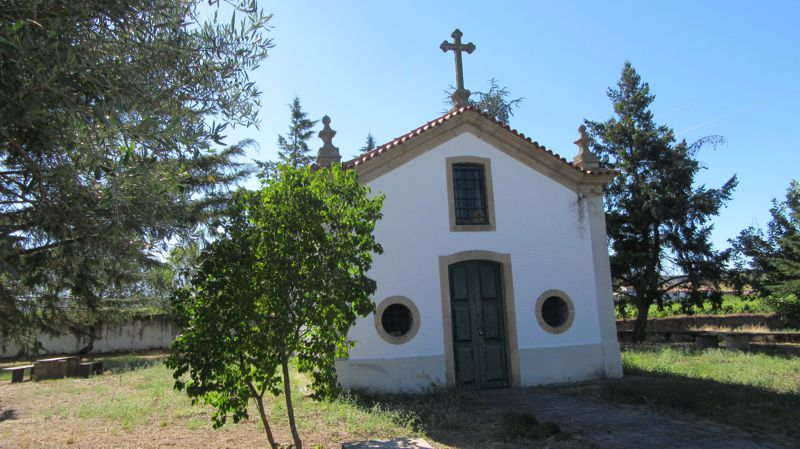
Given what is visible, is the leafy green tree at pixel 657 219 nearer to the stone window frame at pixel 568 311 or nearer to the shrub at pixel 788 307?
the shrub at pixel 788 307

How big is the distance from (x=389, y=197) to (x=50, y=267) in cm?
571

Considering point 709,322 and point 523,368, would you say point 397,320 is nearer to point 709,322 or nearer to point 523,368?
point 523,368

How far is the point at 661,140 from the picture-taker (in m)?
20.9

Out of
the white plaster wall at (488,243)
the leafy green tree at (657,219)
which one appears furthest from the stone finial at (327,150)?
the leafy green tree at (657,219)

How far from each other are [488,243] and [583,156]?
3.06m

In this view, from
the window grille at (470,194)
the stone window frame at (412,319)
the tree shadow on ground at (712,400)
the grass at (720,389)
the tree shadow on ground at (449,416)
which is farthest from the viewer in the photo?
the window grille at (470,194)

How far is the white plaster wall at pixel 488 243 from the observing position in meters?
9.77

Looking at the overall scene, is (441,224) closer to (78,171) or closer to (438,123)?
(438,123)

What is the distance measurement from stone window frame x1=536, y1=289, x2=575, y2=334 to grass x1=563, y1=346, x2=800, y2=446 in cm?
113

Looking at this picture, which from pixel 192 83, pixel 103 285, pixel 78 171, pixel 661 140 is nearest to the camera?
pixel 78 171

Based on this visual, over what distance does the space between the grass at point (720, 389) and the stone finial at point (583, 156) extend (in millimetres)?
4395

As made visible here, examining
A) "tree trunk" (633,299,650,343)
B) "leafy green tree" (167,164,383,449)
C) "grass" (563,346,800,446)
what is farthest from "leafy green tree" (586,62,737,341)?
"leafy green tree" (167,164,383,449)

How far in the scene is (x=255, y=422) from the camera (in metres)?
7.68

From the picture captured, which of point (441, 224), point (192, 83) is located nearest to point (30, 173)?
point (192, 83)
